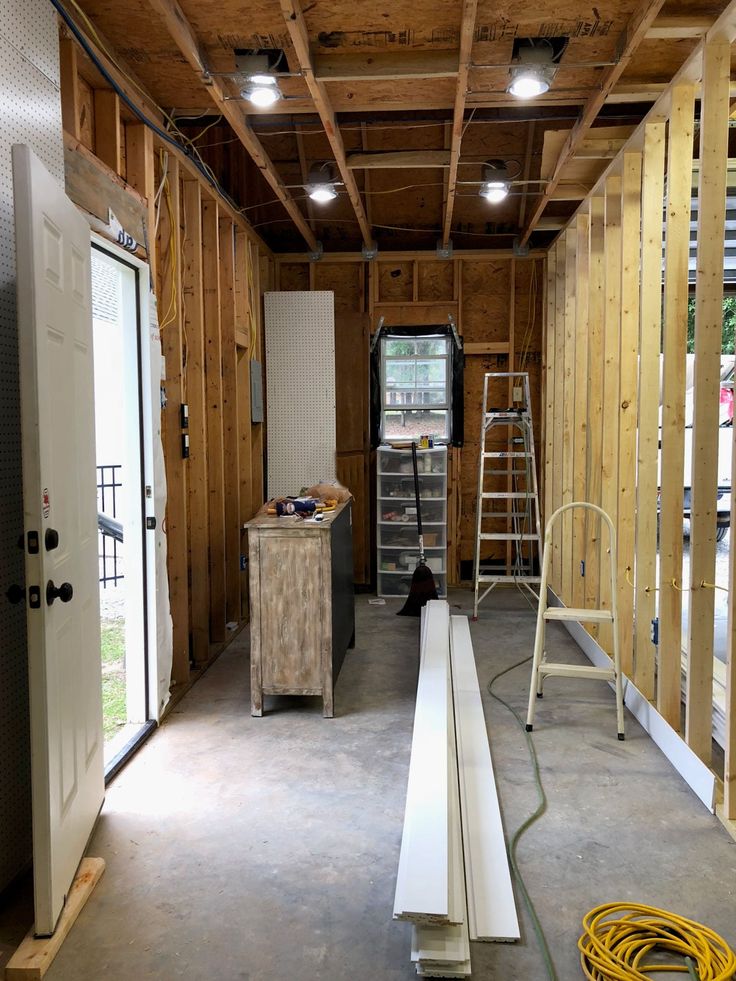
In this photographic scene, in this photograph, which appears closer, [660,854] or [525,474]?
[660,854]

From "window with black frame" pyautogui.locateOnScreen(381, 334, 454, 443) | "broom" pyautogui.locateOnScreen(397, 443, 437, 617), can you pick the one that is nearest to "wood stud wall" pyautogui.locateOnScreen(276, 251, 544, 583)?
"window with black frame" pyautogui.locateOnScreen(381, 334, 454, 443)

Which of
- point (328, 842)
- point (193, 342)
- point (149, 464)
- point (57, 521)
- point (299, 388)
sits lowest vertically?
point (328, 842)

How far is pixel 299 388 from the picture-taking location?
6328 mm

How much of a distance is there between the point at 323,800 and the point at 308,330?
14.1 feet

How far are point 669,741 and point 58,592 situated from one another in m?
2.64

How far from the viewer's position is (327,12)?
2.97 m

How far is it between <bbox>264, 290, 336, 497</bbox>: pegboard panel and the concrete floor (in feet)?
8.64

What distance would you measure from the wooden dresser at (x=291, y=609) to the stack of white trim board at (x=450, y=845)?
56cm

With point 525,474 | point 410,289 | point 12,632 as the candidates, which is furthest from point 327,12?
point 525,474

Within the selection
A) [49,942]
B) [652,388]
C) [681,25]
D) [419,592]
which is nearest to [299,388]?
[419,592]

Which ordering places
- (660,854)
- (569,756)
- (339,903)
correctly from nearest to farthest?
1. (339,903)
2. (660,854)
3. (569,756)

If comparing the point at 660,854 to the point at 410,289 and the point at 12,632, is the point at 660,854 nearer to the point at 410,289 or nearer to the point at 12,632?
the point at 12,632

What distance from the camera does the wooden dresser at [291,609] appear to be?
3.73 m

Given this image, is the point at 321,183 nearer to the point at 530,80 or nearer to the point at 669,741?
the point at 530,80
